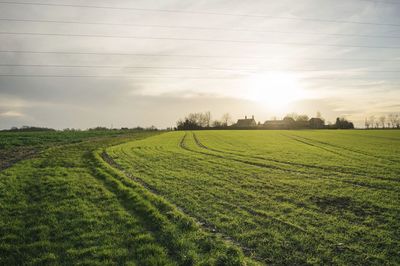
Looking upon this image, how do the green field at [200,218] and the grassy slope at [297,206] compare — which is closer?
the green field at [200,218]

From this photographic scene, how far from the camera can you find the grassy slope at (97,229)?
796 centimetres

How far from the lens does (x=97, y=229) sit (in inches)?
388

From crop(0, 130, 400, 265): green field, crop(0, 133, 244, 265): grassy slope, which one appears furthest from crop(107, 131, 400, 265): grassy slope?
crop(0, 133, 244, 265): grassy slope

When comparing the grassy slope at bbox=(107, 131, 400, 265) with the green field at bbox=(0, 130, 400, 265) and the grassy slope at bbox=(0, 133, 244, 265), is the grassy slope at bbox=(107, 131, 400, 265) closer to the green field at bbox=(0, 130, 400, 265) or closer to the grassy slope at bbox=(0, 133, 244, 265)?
the green field at bbox=(0, 130, 400, 265)

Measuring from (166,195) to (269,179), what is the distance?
694 centimetres

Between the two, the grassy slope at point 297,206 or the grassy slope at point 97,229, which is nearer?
the grassy slope at point 97,229

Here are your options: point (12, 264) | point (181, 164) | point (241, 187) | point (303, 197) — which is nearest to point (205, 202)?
point (241, 187)

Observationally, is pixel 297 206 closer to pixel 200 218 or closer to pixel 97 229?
pixel 200 218

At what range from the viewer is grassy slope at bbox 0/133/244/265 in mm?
7957

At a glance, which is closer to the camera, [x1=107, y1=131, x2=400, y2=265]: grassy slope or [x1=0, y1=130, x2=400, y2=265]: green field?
[x1=0, y1=130, x2=400, y2=265]: green field

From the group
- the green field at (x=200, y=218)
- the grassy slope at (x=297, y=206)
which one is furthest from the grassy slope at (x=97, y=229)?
the grassy slope at (x=297, y=206)

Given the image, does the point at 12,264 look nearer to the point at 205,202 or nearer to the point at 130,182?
the point at 205,202

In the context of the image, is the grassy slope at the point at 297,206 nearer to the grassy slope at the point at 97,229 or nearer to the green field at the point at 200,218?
the green field at the point at 200,218

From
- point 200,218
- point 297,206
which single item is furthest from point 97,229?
point 297,206
